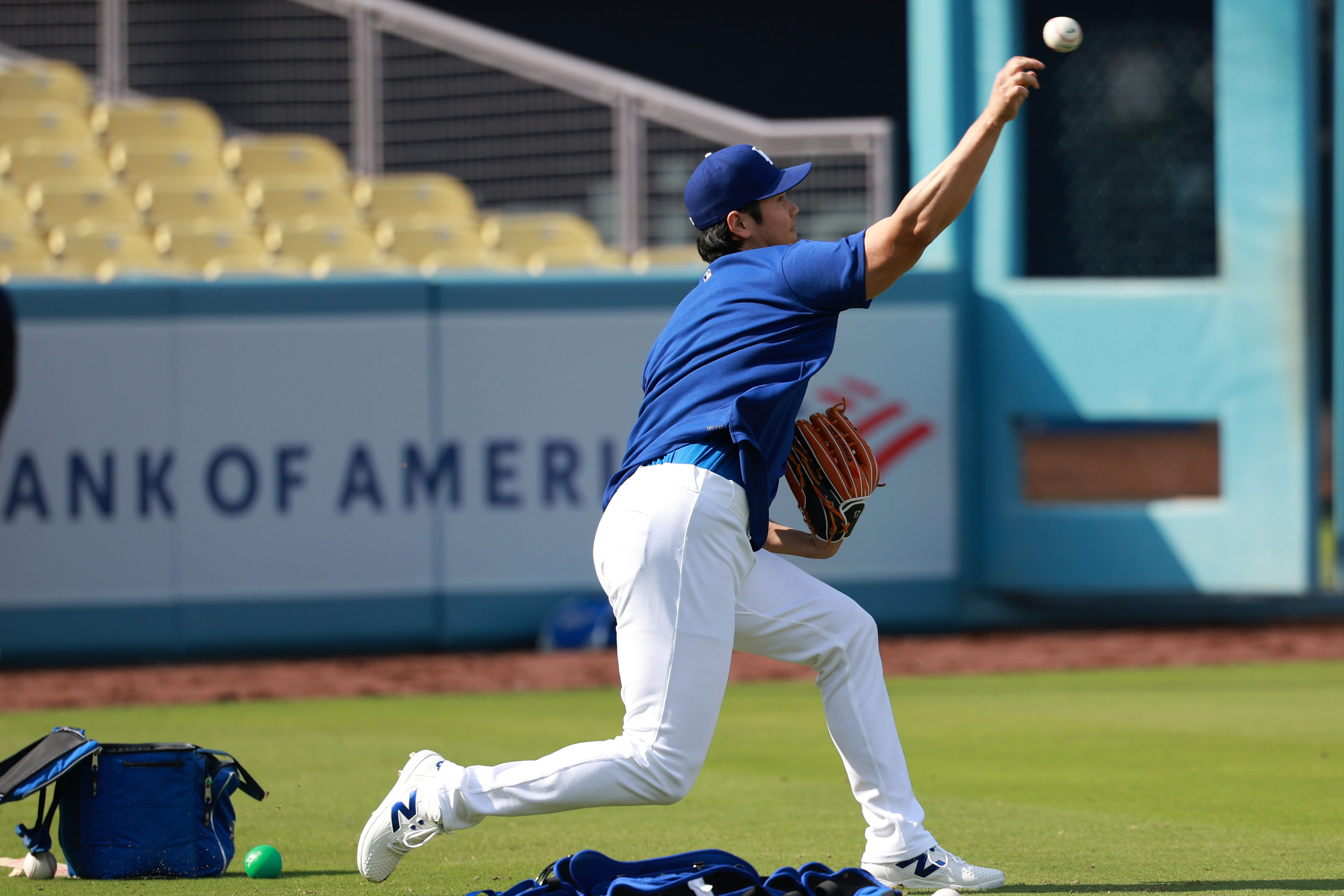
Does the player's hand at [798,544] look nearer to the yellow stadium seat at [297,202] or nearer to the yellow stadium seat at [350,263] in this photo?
the yellow stadium seat at [350,263]

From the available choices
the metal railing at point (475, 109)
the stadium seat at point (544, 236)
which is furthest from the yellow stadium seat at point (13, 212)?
the stadium seat at point (544, 236)

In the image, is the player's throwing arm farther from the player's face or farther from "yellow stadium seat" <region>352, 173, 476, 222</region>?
"yellow stadium seat" <region>352, 173, 476, 222</region>

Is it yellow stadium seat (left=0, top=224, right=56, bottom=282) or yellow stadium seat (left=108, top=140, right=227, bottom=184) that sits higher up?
yellow stadium seat (left=108, top=140, right=227, bottom=184)

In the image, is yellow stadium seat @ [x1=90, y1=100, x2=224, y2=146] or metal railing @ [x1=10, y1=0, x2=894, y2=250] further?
yellow stadium seat @ [x1=90, y1=100, x2=224, y2=146]

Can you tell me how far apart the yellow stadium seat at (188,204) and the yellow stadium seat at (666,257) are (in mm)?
3289

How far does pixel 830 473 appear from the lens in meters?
4.38

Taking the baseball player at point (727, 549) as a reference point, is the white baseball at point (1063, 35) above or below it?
above

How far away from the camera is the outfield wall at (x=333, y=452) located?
1067cm

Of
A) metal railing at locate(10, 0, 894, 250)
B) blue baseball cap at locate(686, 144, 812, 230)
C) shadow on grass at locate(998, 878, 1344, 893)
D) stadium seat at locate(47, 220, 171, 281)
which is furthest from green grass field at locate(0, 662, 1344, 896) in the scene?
stadium seat at locate(47, 220, 171, 281)

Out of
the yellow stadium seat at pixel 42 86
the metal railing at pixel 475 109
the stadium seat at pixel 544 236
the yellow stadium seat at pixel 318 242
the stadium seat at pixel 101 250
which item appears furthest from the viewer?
the yellow stadium seat at pixel 42 86

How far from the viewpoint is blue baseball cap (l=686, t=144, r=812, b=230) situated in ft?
13.5

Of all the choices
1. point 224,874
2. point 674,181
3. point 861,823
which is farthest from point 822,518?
point 674,181

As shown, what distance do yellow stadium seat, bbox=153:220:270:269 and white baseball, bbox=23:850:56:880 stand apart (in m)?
8.44

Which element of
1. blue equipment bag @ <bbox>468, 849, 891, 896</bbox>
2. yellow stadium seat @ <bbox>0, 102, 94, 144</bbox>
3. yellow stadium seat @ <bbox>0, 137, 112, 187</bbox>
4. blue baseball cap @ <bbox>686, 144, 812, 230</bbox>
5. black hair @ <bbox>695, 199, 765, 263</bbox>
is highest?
yellow stadium seat @ <bbox>0, 102, 94, 144</bbox>
